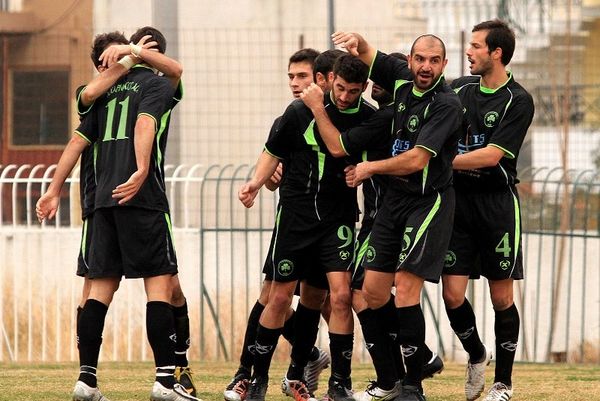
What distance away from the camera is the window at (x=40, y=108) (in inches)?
672

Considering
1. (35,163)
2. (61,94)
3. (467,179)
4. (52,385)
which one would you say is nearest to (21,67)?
(61,94)

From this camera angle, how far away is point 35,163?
53.9 ft

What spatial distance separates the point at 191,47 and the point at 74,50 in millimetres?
1914

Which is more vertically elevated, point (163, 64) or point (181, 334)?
point (163, 64)

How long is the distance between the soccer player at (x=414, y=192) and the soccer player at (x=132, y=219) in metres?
1.05

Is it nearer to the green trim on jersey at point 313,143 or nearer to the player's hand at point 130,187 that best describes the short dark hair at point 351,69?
the green trim on jersey at point 313,143

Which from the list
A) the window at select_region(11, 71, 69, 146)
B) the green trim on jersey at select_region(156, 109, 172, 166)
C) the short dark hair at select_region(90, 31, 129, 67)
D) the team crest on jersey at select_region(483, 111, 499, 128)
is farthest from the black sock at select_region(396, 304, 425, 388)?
the window at select_region(11, 71, 69, 146)

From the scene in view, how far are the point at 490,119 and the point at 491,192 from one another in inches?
16.7

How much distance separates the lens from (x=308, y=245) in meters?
8.02

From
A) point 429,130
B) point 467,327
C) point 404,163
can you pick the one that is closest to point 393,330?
point 467,327

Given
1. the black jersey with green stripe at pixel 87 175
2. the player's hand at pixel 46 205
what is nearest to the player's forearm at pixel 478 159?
the black jersey with green stripe at pixel 87 175

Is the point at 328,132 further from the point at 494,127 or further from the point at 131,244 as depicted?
the point at 131,244

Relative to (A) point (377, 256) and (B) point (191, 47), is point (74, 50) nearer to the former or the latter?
(B) point (191, 47)

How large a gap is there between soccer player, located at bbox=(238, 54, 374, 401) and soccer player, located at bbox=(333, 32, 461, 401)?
20 cm
